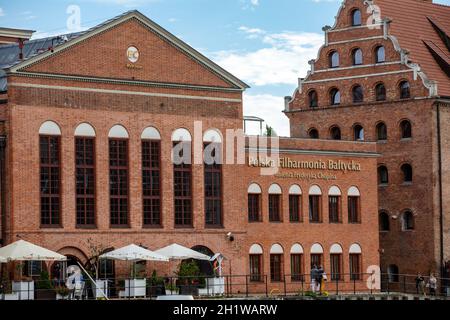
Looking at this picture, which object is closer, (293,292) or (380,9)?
(293,292)

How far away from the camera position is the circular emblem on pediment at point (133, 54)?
58.2 metres

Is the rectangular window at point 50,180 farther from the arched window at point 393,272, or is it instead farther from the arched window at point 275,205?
the arched window at point 393,272

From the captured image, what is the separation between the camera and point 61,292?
50.3m

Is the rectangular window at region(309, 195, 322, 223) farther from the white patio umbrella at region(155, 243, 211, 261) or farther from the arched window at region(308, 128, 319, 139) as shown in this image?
the arched window at region(308, 128, 319, 139)

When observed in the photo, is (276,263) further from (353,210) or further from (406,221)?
(406,221)

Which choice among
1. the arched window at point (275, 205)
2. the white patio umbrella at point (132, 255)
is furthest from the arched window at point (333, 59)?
the white patio umbrella at point (132, 255)

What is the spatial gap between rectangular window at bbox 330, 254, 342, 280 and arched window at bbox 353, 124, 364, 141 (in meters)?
11.4

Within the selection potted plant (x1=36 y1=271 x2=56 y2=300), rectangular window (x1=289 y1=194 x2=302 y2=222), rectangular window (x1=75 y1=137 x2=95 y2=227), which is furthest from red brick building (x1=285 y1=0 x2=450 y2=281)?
potted plant (x1=36 y1=271 x2=56 y2=300)

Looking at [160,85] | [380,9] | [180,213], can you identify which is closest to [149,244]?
[180,213]

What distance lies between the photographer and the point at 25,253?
50.2 metres

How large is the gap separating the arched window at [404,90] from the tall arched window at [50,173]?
26.6 meters

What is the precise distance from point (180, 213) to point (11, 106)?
10471 millimetres
